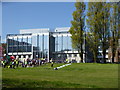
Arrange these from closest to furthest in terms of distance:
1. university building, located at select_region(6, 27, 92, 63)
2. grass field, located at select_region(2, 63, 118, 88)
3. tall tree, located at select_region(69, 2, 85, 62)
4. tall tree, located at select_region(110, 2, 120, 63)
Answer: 1. grass field, located at select_region(2, 63, 118, 88)
2. tall tree, located at select_region(110, 2, 120, 63)
3. tall tree, located at select_region(69, 2, 85, 62)
4. university building, located at select_region(6, 27, 92, 63)

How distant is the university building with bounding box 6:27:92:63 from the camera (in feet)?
180

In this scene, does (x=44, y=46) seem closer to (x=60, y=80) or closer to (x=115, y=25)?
(x=115, y=25)

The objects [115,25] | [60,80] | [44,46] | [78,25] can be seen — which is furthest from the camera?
[44,46]

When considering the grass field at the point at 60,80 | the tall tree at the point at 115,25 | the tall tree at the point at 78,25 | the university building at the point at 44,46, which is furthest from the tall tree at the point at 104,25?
the university building at the point at 44,46

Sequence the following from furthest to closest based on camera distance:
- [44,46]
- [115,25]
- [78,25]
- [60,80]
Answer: [44,46], [78,25], [115,25], [60,80]

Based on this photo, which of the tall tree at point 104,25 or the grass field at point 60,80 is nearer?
the grass field at point 60,80

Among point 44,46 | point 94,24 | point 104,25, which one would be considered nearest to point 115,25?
point 104,25

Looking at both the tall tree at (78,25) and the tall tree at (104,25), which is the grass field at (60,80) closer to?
the tall tree at (104,25)

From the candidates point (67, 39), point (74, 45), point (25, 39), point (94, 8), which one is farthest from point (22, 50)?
point (94, 8)

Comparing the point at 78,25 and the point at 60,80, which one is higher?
the point at 78,25

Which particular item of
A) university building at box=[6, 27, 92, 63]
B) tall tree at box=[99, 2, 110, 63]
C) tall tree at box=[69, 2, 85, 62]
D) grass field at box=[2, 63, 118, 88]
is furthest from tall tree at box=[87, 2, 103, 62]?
university building at box=[6, 27, 92, 63]

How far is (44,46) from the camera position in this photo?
181 feet

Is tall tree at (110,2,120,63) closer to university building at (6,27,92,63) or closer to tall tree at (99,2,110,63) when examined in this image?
tall tree at (99,2,110,63)

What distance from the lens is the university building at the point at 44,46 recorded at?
180ft
